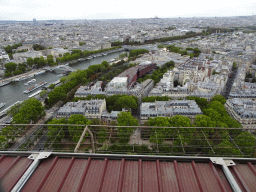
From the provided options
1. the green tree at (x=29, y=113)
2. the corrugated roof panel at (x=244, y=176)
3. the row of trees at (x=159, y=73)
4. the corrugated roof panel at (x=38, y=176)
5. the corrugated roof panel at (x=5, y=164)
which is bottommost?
the row of trees at (x=159, y=73)

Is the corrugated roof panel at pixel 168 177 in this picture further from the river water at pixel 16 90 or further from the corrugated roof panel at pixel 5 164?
the river water at pixel 16 90

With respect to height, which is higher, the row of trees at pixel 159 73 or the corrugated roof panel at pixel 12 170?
the corrugated roof panel at pixel 12 170

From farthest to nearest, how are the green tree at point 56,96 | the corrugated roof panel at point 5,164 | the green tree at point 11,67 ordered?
the green tree at point 11,67
the green tree at point 56,96
the corrugated roof panel at point 5,164

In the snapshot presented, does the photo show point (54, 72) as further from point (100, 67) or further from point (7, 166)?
point (7, 166)

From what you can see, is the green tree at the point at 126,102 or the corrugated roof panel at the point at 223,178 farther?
the green tree at the point at 126,102

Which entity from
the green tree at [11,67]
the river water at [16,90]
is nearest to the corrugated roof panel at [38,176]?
the river water at [16,90]

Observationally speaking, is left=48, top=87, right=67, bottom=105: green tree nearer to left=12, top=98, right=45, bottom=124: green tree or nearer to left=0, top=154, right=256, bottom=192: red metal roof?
left=12, top=98, right=45, bottom=124: green tree

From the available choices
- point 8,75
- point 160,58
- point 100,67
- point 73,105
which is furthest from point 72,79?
point 160,58

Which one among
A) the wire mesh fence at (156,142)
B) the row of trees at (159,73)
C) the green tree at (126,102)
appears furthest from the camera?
the row of trees at (159,73)
